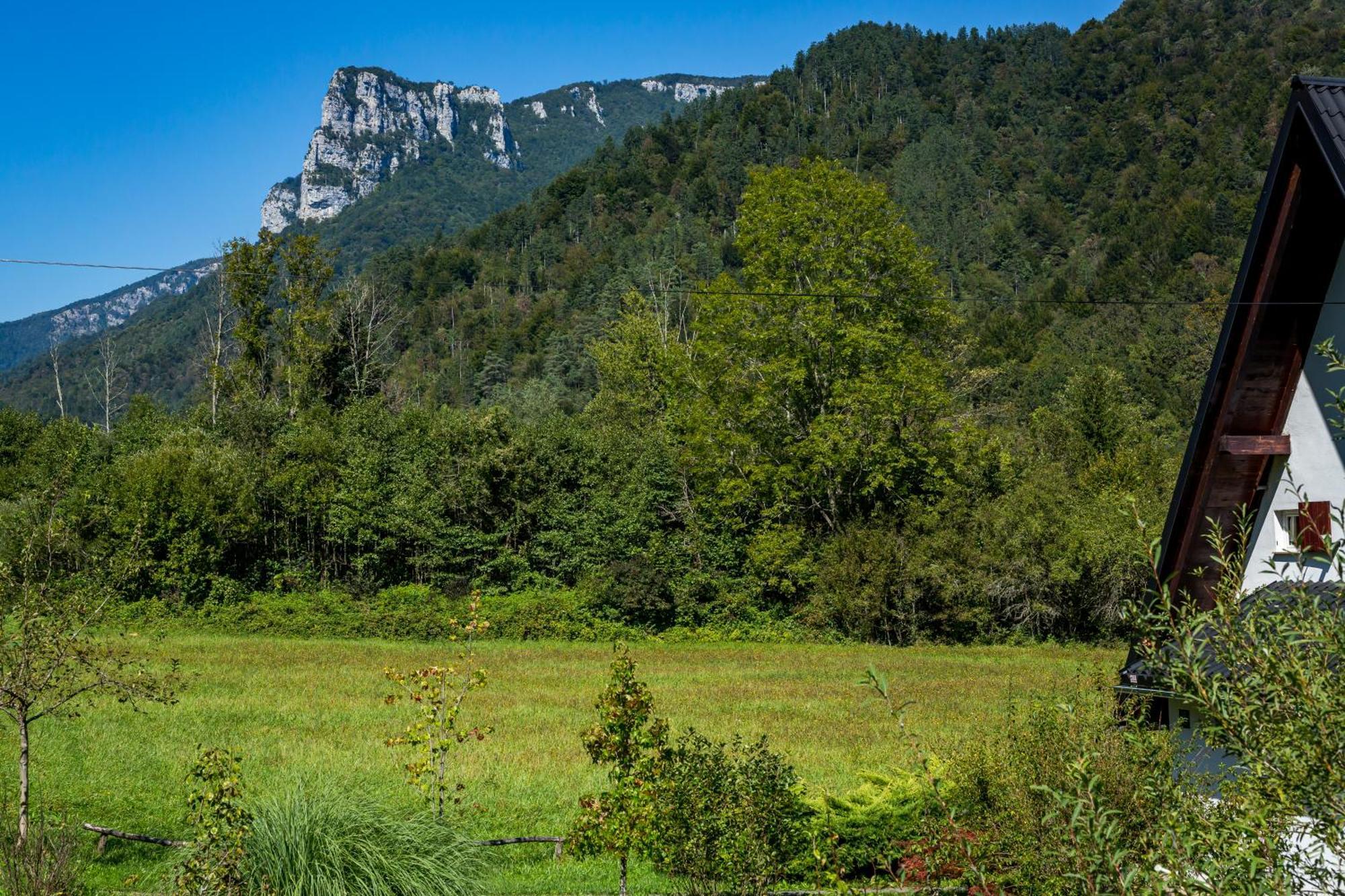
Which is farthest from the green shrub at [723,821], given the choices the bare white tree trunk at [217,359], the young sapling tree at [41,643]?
the bare white tree trunk at [217,359]

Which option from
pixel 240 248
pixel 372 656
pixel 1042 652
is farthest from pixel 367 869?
pixel 240 248

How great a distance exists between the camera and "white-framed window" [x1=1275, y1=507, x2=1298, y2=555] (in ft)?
19.9

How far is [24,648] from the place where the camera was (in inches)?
366

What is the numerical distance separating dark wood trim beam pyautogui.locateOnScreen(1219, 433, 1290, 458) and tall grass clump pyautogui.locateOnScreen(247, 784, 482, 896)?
274 inches

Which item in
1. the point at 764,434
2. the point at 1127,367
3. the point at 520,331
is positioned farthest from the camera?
the point at 520,331


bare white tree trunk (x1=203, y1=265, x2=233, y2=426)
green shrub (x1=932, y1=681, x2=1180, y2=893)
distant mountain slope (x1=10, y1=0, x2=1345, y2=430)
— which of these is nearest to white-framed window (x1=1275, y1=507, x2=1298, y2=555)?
green shrub (x1=932, y1=681, x2=1180, y2=893)

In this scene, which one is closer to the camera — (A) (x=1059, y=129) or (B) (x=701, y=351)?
(B) (x=701, y=351)

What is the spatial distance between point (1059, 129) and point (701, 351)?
117361mm

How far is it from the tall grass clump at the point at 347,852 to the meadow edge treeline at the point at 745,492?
70.3ft

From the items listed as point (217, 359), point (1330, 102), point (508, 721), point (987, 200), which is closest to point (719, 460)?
point (508, 721)

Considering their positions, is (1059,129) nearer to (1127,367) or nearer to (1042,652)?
(1127,367)

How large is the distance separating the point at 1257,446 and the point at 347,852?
7.48 m

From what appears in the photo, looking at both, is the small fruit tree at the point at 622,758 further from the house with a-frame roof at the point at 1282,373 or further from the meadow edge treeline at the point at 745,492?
the meadow edge treeline at the point at 745,492

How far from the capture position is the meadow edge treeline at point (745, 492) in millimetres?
30094
